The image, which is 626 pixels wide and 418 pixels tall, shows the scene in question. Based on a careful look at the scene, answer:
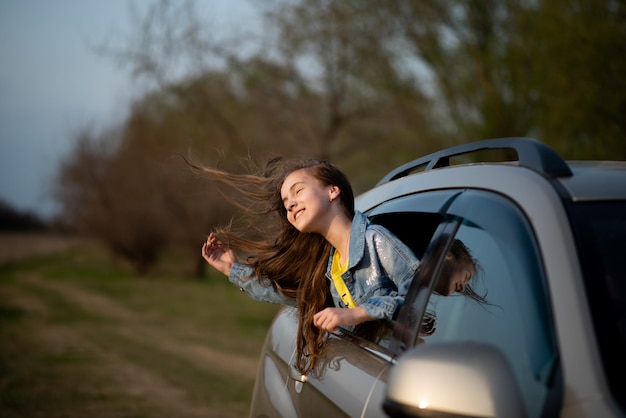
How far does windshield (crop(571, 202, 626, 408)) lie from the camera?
1.88m

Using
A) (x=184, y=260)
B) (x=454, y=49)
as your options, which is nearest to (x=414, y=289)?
(x=454, y=49)

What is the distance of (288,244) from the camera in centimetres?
388

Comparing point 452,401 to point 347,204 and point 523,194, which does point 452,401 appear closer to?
point 523,194

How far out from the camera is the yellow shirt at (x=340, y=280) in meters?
3.28

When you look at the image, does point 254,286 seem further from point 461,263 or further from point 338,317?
point 461,263

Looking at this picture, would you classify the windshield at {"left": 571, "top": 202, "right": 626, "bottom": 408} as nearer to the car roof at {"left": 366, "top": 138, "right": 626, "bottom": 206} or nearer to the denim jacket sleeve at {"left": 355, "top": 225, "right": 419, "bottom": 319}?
the car roof at {"left": 366, "top": 138, "right": 626, "bottom": 206}

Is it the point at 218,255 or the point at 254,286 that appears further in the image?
the point at 218,255

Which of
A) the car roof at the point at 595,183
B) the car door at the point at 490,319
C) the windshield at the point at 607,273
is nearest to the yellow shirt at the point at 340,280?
the car door at the point at 490,319

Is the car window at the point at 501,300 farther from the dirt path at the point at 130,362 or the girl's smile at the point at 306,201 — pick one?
the dirt path at the point at 130,362

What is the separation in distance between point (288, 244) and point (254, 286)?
0.23 metres

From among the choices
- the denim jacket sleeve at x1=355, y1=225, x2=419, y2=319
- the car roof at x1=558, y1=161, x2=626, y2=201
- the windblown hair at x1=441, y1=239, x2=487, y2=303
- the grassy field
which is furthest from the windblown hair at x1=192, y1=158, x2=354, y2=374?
the grassy field

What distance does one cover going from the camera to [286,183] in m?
3.74

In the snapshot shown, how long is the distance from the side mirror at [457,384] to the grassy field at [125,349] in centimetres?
687

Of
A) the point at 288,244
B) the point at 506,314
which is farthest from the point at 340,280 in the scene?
the point at 506,314
